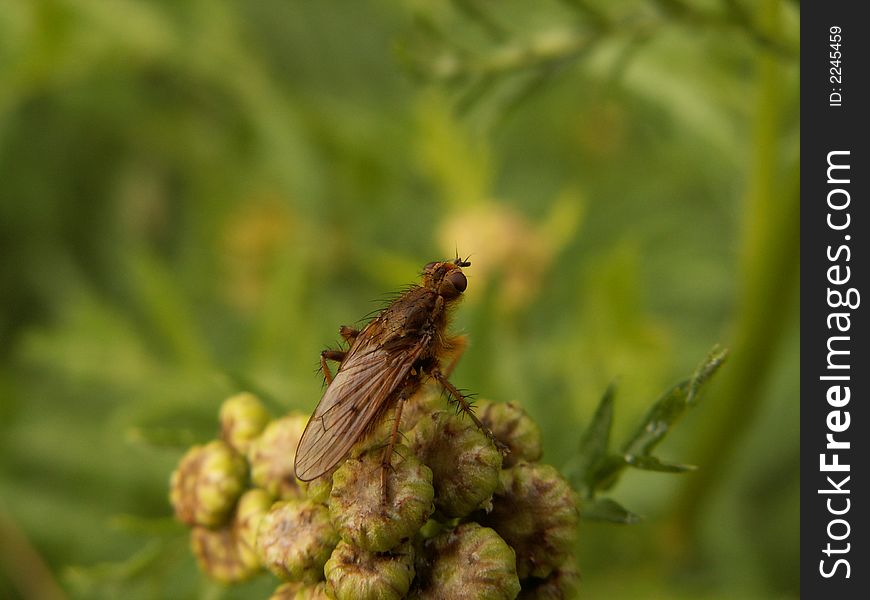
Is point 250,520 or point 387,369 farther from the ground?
point 387,369

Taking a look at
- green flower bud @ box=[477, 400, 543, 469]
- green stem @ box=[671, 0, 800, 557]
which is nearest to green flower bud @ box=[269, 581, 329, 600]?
green flower bud @ box=[477, 400, 543, 469]

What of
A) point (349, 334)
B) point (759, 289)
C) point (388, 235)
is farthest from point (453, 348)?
point (388, 235)

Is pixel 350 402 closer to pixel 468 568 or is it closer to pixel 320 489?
pixel 320 489

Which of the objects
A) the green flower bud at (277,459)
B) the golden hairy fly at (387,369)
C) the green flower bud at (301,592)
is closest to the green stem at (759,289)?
the golden hairy fly at (387,369)

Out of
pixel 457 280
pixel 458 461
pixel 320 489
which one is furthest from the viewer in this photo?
pixel 457 280
